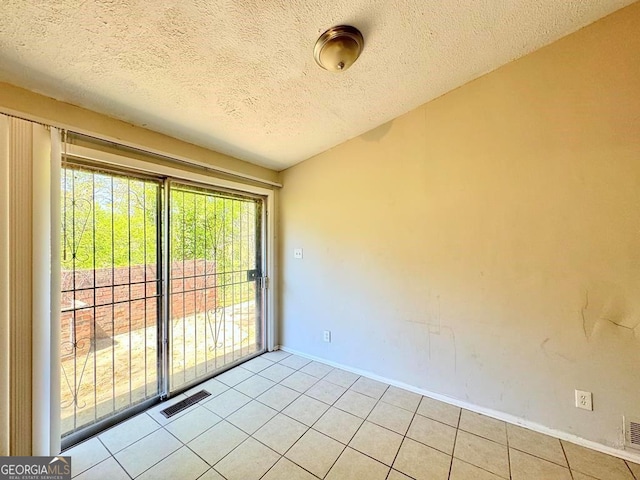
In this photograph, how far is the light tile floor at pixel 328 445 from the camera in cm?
146

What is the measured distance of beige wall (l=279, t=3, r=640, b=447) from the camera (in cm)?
159

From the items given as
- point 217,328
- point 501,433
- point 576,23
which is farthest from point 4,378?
point 576,23

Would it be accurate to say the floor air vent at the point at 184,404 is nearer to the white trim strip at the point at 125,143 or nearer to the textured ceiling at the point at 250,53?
the white trim strip at the point at 125,143

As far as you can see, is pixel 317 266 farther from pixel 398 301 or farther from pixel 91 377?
pixel 91 377

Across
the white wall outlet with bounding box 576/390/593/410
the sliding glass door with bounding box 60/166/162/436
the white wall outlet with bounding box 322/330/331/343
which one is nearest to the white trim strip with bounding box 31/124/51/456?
the sliding glass door with bounding box 60/166/162/436

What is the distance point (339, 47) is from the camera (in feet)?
4.65

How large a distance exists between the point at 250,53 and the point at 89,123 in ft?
3.74

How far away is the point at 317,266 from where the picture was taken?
2.84 meters

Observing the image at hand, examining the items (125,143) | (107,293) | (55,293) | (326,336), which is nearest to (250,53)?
(125,143)

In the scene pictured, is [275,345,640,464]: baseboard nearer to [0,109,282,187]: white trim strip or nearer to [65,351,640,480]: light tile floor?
[65,351,640,480]: light tile floor

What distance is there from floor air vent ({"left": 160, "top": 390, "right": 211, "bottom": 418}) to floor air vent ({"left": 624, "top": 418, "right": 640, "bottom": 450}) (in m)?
2.92

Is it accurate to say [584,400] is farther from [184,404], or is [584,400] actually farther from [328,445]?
[184,404]

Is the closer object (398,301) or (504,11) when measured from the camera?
(504,11)

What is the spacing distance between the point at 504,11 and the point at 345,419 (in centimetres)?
282
